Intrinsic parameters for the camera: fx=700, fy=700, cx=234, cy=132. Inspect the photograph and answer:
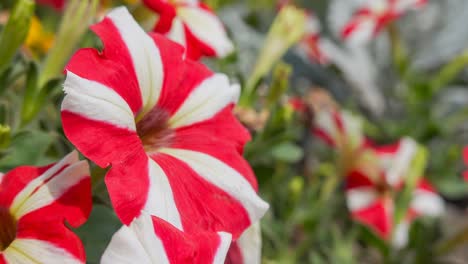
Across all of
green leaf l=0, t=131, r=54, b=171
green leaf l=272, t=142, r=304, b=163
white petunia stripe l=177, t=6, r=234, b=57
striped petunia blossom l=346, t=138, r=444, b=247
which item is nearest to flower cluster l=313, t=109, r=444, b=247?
striped petunia blossom l=346, t=138, r=444, b=247

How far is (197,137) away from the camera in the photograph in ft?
1.64

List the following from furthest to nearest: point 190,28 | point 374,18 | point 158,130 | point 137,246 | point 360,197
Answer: point 374,18 → point 360,197 → point 190,28 → point 158,130 → point 137,246

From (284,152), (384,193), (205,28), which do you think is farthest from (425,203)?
(205,28)

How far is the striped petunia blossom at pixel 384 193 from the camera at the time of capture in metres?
1.01

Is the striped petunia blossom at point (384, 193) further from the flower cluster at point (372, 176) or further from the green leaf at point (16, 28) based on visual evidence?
the green leaf at point (16, 28)

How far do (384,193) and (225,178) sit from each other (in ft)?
2.08

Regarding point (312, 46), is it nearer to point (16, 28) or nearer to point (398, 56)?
point (398, 56)

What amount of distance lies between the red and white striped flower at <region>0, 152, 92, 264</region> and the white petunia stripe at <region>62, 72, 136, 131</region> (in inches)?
1.4

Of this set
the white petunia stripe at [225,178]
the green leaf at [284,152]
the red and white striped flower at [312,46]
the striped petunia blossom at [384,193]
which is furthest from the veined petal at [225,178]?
the red and white striped flower at [312,46]

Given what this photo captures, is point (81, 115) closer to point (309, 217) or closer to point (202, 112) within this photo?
point (202, 112)

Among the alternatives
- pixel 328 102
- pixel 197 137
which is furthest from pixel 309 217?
pixel 197 137

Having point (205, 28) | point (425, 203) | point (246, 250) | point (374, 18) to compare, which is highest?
point (205, 28)

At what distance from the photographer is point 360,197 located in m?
1.04

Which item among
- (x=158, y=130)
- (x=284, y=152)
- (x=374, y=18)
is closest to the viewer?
(x=158, y=130)
